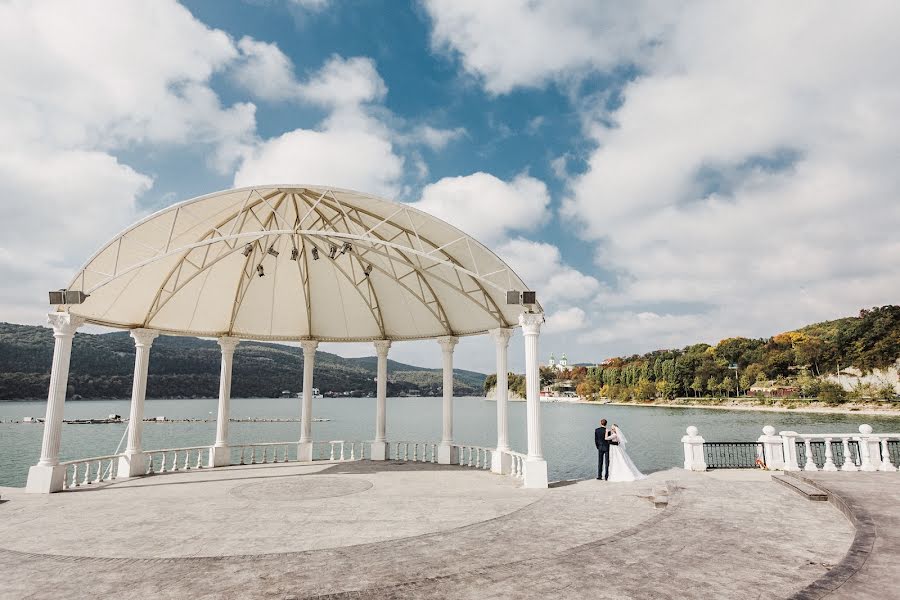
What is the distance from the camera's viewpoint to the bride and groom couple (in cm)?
1408

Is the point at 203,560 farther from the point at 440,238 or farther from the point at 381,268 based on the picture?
the point at 381,268

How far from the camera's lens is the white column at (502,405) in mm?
16406

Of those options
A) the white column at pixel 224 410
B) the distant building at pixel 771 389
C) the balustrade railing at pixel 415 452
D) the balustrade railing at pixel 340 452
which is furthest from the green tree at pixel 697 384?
the white column at pixel 224 410

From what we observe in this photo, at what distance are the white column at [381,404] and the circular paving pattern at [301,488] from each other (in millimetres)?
4665

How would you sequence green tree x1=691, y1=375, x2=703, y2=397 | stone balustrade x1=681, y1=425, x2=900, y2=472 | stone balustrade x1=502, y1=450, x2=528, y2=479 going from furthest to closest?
green tree x1=691, y1=375, x2=703, y2=397 → stone balustrade x1=502, y1=450, x2=528, y2=479 → stone balustrade x1=681, y1=425, x2=900, y2=472

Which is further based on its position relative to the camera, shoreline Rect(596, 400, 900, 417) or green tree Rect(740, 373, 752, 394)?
green tree Rect(740, 373, 752, 394)

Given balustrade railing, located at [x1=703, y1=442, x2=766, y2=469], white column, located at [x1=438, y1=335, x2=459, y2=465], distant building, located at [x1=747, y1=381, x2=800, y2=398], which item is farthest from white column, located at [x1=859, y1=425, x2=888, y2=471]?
distant building, located at [x1=747, y1=381, x2=800, y2=398]

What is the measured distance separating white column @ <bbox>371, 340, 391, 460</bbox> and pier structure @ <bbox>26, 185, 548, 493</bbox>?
0.06 meters

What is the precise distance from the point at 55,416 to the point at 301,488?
699 centimetres

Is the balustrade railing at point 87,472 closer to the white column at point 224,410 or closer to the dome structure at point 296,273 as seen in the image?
the white column at point 224,410

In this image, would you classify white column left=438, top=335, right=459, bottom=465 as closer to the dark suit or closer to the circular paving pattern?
the circular paving pattern

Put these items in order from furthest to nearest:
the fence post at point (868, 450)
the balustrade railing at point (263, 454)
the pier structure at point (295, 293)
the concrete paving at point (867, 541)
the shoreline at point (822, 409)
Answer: the shoreline at point (822, 409), the balustrade railing at point (263, 454), the fence post at point (868, 450), the pier structure at point (295, 293), the concrete paving at point (867, 541)

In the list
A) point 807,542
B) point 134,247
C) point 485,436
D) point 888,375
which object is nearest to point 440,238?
point 134,247

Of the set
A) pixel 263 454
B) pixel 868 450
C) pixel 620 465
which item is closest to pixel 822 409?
pixel 868 450
